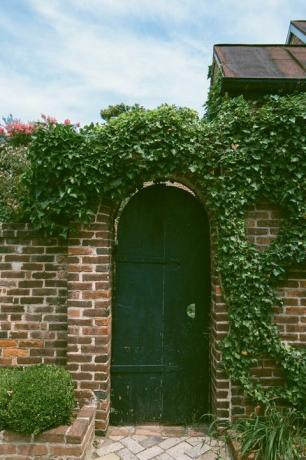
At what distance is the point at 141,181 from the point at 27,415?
2298mm

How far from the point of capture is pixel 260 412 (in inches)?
144

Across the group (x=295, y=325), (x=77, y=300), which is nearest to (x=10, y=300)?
(x=77, y=300)

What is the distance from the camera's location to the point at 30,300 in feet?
12.8

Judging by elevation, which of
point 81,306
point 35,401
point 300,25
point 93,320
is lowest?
point 35,401

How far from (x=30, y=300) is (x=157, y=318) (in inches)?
51.9

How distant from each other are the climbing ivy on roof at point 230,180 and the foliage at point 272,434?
0.52 feet

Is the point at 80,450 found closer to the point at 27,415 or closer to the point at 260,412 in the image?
the point at 27,415

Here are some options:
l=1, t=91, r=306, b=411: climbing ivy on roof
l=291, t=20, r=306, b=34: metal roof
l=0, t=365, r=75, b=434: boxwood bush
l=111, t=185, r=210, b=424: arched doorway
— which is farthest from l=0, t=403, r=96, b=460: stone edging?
l=291, t=20, r=306, b=34: metal roof

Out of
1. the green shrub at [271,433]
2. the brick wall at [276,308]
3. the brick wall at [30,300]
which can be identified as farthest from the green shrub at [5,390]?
the brick wall at [276,308]

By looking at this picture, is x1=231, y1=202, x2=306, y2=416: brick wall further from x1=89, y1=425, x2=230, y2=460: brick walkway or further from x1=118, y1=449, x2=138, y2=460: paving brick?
x1=118, y1=449, x2=138, y2=460: paving brick

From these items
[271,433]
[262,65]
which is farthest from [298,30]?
[271,433]

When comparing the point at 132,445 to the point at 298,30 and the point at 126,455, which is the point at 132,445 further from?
the point at 298,30

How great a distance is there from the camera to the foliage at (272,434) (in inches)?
121

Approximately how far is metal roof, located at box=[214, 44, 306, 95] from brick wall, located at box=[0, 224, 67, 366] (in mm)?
2723
